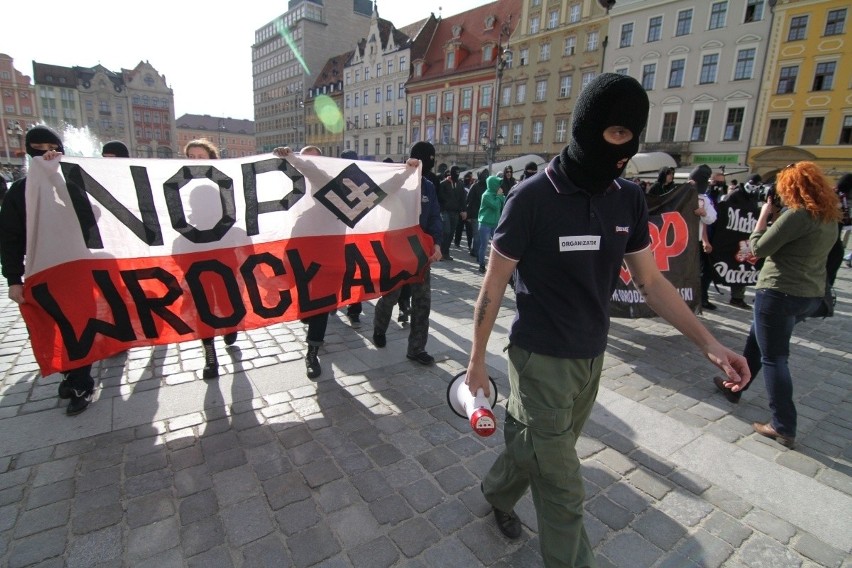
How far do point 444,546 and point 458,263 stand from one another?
28.4ft

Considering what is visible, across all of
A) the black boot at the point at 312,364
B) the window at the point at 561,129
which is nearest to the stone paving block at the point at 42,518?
the black boot at the point at 312,364

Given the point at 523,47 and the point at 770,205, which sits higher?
the point at 523,47

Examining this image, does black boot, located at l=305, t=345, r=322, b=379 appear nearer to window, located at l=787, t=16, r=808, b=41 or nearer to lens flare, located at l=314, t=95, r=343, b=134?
window, located at l=787, t=16, r=808, b=41

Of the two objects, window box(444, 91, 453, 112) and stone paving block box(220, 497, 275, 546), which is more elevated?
window box(444, 91, 453, 112)

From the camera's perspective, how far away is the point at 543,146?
41625 millimetres

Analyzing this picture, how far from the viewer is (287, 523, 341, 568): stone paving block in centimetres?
223

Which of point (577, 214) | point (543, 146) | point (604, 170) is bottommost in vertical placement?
point (577, 214)

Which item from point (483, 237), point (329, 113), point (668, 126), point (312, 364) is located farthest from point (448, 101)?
point (312, 364)

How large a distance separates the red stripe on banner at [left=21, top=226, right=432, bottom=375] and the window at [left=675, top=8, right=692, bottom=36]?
39.2m

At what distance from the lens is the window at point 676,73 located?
110 ft

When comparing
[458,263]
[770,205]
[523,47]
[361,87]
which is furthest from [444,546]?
[361,87]

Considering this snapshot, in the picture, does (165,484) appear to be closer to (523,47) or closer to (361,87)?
(523,47)

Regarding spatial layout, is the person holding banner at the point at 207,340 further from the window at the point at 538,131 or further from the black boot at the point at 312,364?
the window at the point at 538,131

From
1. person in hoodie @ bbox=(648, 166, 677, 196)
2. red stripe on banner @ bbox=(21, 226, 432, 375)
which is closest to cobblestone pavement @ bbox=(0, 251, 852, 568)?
red stripe on banner @ bbox=(21, 226, 432, 375)
